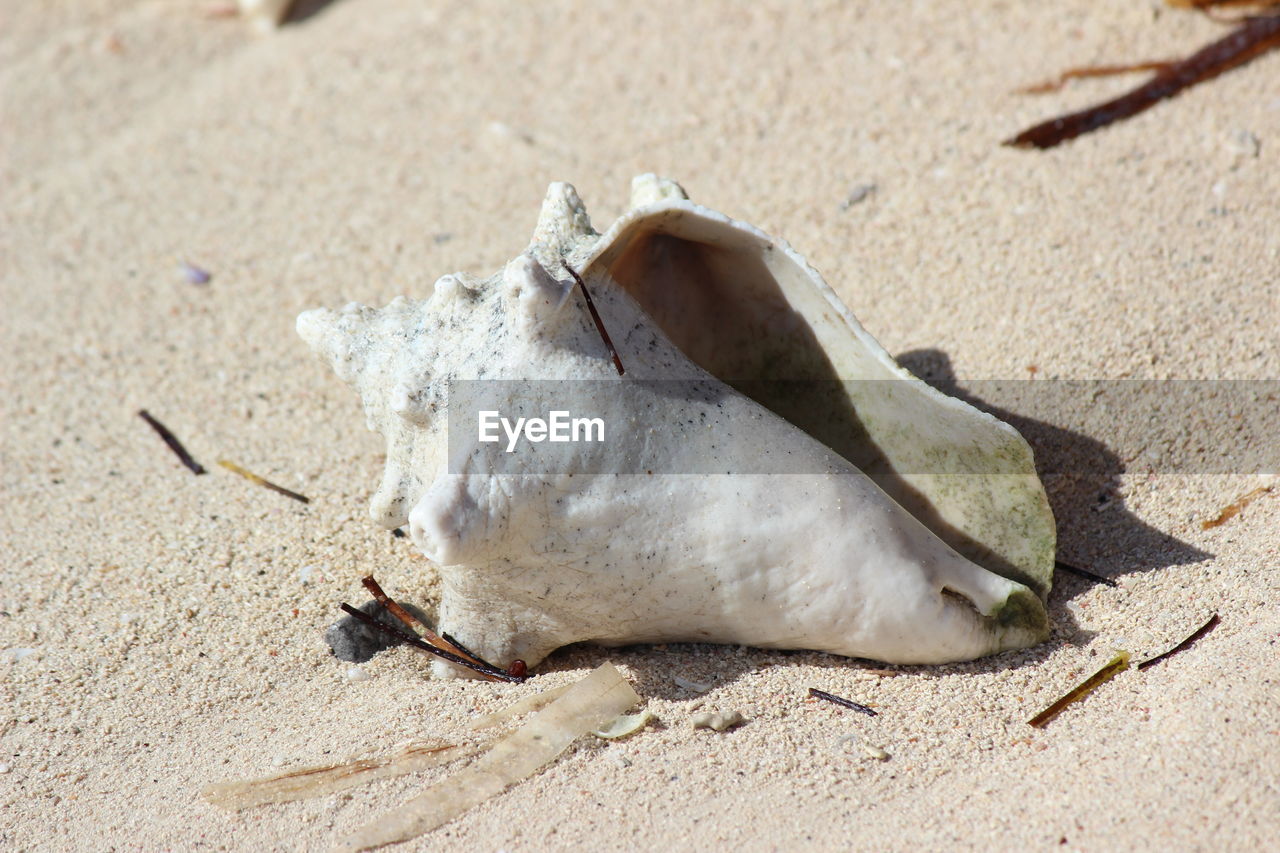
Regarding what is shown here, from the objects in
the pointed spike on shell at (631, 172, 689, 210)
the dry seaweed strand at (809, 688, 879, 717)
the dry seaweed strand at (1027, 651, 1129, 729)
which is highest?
the pointed spike on shell at (631, 172, 689, 210)

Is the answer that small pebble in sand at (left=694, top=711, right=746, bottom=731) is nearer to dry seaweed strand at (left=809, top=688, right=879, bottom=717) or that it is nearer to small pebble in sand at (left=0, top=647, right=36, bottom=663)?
dry seaweed strand at (left=809, top=688, right=879, bottom=717)

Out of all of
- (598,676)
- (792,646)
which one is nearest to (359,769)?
(598,676)

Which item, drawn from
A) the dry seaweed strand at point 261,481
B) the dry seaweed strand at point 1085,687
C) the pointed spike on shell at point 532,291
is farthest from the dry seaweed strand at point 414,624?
the dry seaweed strand at point 1085,687

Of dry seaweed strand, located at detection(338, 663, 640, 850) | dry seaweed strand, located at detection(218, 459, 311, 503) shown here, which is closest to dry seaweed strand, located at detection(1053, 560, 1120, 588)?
dry seaweed strand, located at detection(338, 663, 640, 850)

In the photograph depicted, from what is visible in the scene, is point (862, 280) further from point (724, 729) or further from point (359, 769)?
point (359, 769)

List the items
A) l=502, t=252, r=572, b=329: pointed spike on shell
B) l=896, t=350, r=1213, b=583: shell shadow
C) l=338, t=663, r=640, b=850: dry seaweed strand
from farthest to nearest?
1. l=896, t=350, r=1213, b=583: shell shadow
2. l=502, t=252, r=572, b=329: pointed spike on shell
3. l=338, t=663, r=640, b=850: dry seaweed strand

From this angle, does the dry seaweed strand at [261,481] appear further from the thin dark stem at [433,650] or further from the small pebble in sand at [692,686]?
the small pebble in sand at [692,686]

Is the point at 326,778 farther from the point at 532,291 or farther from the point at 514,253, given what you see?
the point at 514,253
